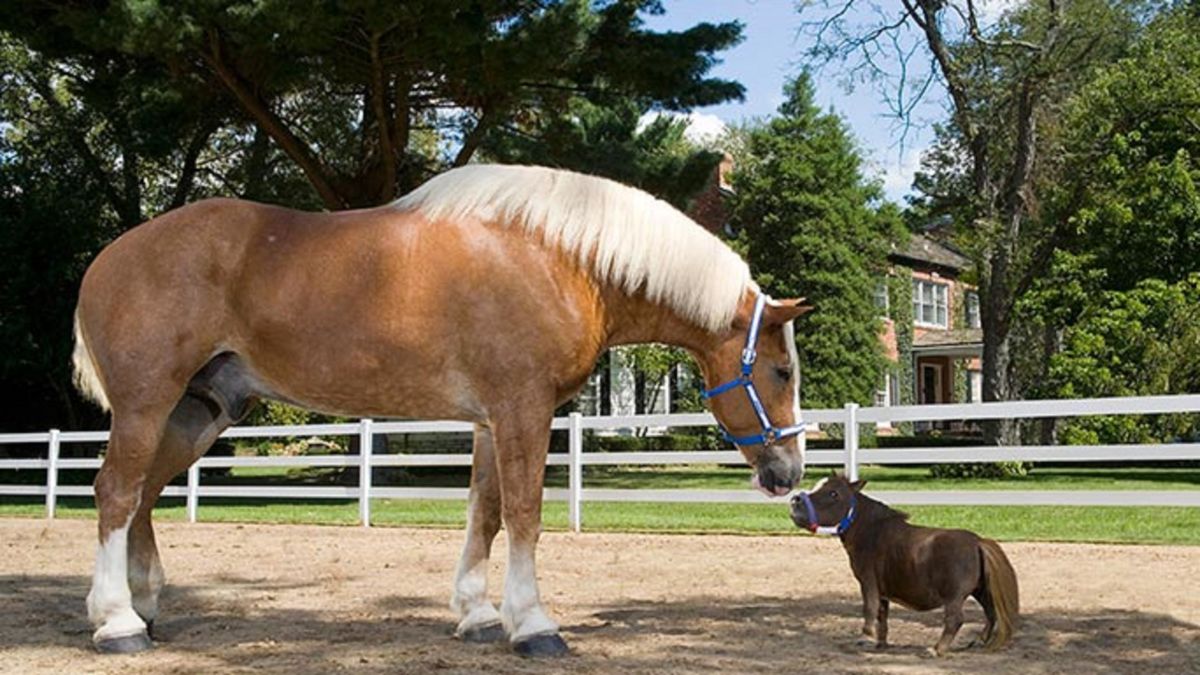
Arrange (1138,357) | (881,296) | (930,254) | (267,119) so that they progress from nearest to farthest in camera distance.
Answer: (267,119), (1138,357), (881,296), (930,254)

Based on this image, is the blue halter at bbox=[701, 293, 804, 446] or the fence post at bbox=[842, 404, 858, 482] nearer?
the blue halter at bbox=[701, 293, 804, 446]

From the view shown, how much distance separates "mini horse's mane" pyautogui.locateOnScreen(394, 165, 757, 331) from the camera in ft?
16.9

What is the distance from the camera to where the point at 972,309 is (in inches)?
1852

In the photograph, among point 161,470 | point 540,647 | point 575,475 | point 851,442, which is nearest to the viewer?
point 540,647

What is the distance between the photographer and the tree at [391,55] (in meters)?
15.6

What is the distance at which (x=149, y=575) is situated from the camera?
5.40 metres

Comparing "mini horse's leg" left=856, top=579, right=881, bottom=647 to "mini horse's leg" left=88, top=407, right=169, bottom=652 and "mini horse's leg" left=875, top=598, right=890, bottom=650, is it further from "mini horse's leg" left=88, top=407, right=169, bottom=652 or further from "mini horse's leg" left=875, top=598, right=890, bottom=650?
"mini horse's leg" left=88, top=407, right=169, bottom=652

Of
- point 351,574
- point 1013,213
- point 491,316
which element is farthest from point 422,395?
point 1013,213

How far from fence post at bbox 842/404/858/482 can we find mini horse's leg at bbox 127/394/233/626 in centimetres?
682

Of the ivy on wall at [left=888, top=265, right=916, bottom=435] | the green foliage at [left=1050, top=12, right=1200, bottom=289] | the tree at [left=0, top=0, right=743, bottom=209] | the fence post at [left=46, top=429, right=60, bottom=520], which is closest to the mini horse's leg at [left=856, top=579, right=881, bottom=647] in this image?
the tree at [left=0, top=0, right=743, bottom=209]

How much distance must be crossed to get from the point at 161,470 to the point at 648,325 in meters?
2.35

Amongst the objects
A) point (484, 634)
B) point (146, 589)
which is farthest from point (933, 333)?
point (146, 589)

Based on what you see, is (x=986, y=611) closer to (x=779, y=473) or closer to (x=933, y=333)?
(x=779, y=473)

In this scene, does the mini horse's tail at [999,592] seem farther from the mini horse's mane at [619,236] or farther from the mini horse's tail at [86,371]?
the mini horse's tail at [86,371]
